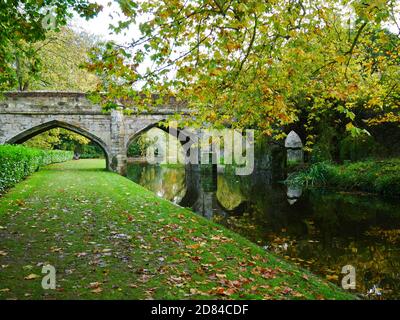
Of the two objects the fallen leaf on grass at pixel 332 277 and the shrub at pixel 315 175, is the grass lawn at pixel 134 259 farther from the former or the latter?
the shrub at pixel 315 175

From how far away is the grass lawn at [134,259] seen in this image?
4523 millimetres

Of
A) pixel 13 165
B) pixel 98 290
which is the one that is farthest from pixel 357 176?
pixel 98 290

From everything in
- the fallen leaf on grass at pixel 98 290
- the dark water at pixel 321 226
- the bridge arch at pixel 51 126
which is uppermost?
the bridge arch at pixel 51 126

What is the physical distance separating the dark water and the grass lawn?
48.5 inches

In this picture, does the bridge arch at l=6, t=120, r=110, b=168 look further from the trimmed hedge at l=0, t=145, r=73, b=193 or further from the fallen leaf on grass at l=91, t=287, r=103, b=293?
the fallen leaf on grass at l=91, t=287, r=103, b=293

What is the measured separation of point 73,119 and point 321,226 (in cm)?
1829

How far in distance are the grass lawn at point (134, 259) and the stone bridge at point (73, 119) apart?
15.0 meters

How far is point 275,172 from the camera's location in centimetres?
2500

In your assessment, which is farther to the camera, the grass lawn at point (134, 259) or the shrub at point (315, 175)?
the shrub at point (315, 175)
